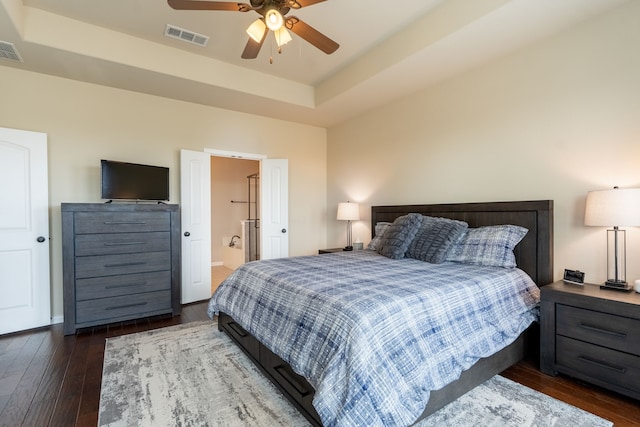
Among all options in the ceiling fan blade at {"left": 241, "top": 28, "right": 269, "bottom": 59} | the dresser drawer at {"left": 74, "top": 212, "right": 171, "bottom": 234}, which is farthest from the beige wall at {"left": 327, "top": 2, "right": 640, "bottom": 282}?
the dresser drawer at {"left": 74, "top": 212, "right": 171, "bottom": 234}

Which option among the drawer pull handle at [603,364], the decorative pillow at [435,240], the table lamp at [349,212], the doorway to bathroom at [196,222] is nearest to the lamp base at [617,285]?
the drawer pull handle at [603,364]

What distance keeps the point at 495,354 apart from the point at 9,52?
193 inches

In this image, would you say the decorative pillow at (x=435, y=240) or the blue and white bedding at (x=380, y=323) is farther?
the decorative pillow at (x=435, y=240)

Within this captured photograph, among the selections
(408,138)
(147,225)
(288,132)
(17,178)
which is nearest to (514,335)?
(408,138)

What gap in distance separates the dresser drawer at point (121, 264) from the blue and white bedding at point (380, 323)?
1.37 m

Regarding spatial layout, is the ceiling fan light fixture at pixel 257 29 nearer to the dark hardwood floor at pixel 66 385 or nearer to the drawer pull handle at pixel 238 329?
the drawer pull handle at pixel 238 329

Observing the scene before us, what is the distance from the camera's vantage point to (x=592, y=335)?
202cm

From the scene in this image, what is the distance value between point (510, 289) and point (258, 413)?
1.98m

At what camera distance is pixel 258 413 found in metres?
1.82

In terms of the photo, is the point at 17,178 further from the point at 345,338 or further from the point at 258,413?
the point at 345,338

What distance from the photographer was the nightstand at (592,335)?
6.14 ft

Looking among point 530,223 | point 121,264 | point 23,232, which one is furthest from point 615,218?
point 23,232

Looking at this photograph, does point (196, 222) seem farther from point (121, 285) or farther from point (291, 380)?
point (291, 380)

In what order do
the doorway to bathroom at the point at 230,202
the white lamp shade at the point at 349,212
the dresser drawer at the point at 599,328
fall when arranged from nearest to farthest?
the dresser drawer at the point at 599,328, the white lamp shade at the point at 349,212, the doorway to bathroom at the point at 230,202
